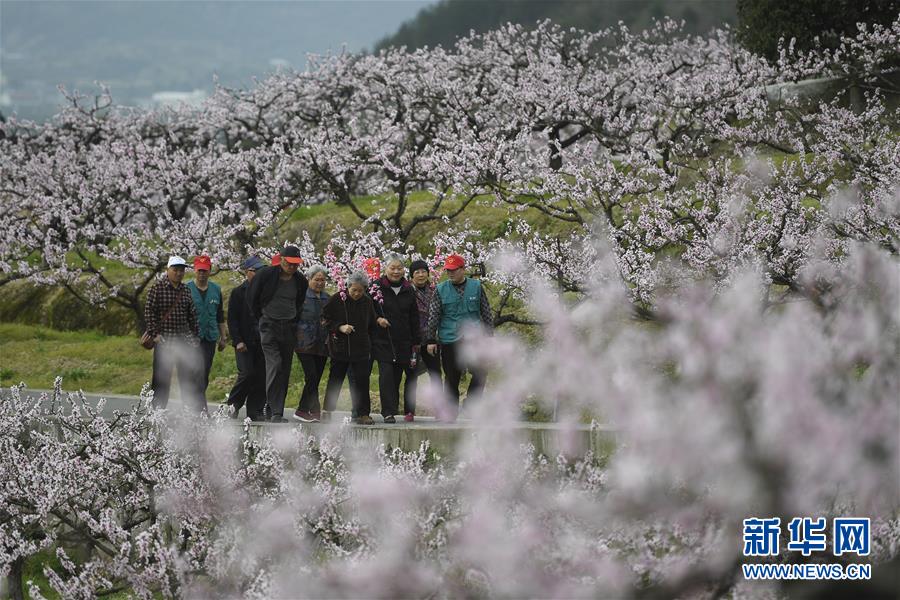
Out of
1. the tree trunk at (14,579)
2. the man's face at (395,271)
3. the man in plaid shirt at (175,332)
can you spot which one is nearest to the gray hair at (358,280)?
the man's face at (395,271)

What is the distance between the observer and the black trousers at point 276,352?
1170 centimetres

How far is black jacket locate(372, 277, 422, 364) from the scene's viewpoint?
11414 mm

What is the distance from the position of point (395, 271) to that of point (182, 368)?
2.73 m

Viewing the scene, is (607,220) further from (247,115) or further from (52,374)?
(247,115)

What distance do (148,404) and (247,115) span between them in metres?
20.2

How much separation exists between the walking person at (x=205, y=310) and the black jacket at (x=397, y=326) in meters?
1.96

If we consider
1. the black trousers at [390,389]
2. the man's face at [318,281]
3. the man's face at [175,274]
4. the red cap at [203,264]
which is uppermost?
the red cap at [203,264]

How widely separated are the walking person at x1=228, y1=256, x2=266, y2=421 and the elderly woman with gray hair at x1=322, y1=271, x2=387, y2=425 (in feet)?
3.44

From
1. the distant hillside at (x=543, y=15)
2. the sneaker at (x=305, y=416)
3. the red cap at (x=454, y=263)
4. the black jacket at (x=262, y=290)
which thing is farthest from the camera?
the distant hillside at (x=543, y=15)

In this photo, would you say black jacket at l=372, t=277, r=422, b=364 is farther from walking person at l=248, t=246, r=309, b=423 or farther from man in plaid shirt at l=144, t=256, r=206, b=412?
man in plaid shirt at l=144, t=256, r=206, b=412

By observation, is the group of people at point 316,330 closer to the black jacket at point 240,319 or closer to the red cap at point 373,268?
the black jacket at point 240,319

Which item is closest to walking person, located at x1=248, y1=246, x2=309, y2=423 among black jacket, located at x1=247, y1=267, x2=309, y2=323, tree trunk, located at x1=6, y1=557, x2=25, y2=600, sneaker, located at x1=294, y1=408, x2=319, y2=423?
black jacket, located at x1=247, y1=267, x2=309, y2=323

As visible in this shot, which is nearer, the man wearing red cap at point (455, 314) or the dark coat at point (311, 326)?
the man wearing red cap at point (455, 314)

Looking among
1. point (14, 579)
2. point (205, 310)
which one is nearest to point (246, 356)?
point (205, 310)
